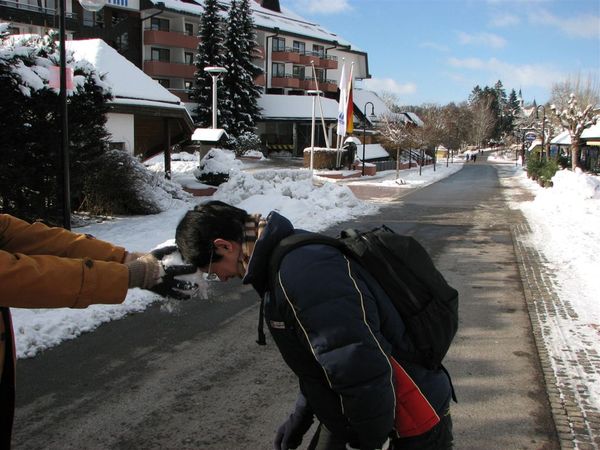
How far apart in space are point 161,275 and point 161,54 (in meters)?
53.8

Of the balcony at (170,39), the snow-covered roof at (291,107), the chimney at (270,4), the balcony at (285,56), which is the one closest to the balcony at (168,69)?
the balcony at (170,39)

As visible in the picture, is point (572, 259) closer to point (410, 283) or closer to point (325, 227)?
point (325, 227)

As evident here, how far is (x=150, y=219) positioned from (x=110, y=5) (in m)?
41.0

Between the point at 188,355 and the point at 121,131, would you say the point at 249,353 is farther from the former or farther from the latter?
the point at 121,131

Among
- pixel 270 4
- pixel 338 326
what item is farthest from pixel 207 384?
pixel 270 4

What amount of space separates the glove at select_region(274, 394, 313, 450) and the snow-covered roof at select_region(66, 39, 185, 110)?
14476 millimetres

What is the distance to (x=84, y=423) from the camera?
3.70 meters

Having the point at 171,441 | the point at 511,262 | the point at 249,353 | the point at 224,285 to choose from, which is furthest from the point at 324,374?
the point at 511,262

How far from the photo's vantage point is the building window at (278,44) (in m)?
60.0

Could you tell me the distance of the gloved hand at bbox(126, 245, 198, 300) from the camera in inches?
76.9

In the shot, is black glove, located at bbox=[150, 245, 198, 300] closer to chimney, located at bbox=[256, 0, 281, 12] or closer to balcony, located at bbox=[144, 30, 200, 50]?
balcony, located at bbox=[144, 30, 200, 50]

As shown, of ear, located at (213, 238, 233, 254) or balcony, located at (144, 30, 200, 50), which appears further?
balcony, located at (144, 30, 200, 50)

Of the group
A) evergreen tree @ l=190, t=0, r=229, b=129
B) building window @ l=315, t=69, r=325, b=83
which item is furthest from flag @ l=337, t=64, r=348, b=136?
A: building window @ l=315, t=69, r=325, b=83

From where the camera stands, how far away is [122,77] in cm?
1647
